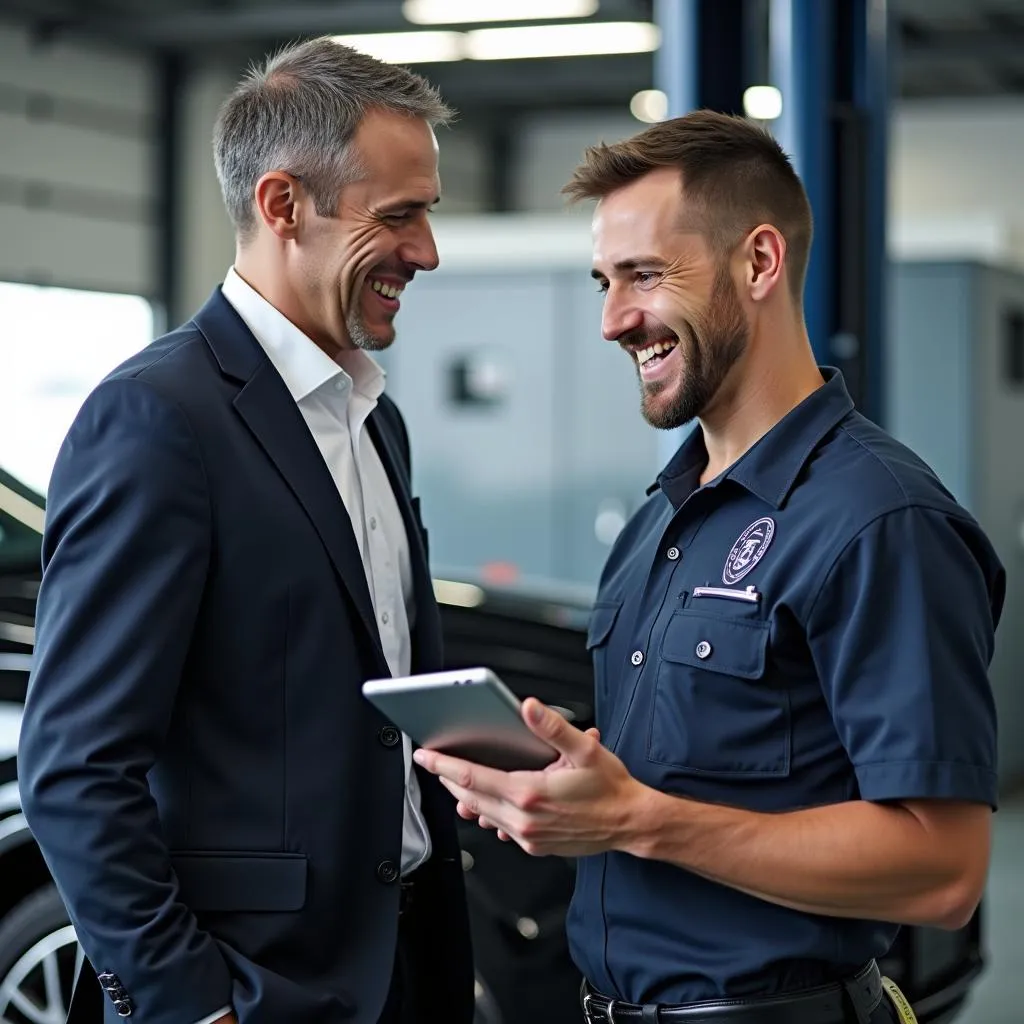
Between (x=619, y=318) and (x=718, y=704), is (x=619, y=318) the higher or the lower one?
the higher one

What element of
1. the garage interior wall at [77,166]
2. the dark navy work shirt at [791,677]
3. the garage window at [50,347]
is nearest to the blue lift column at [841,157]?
the dark navy work shirt at [791,677]

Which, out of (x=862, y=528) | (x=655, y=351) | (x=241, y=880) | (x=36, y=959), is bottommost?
(x=36, y=959)

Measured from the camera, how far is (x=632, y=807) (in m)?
1.52

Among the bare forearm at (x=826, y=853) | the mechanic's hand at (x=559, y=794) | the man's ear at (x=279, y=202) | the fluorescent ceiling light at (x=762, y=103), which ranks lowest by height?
the bare forearm at (x=826, y=853)

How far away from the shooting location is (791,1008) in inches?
64.3

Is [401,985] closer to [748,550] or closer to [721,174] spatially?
[748,550]

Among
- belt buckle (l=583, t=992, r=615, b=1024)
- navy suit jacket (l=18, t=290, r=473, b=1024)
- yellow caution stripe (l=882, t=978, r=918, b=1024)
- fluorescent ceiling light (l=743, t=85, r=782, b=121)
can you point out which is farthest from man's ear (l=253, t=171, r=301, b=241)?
fluorescent ceiling light (l=743, t=85, r=782, b=121)

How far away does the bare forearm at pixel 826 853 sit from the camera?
152 cm

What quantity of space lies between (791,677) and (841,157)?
6.99 feet

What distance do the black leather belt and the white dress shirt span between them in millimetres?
415

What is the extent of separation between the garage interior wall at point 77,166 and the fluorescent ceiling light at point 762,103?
7.38 metres

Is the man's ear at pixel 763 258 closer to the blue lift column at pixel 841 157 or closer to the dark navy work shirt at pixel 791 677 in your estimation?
the dark navy work shirt at pixel 791 677

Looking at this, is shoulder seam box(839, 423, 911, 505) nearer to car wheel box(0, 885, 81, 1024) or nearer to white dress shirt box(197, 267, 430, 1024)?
white dress shirt box(197, 267, 430, 1024)

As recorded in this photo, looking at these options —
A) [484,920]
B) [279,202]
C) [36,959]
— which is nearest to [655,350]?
[279,202]
